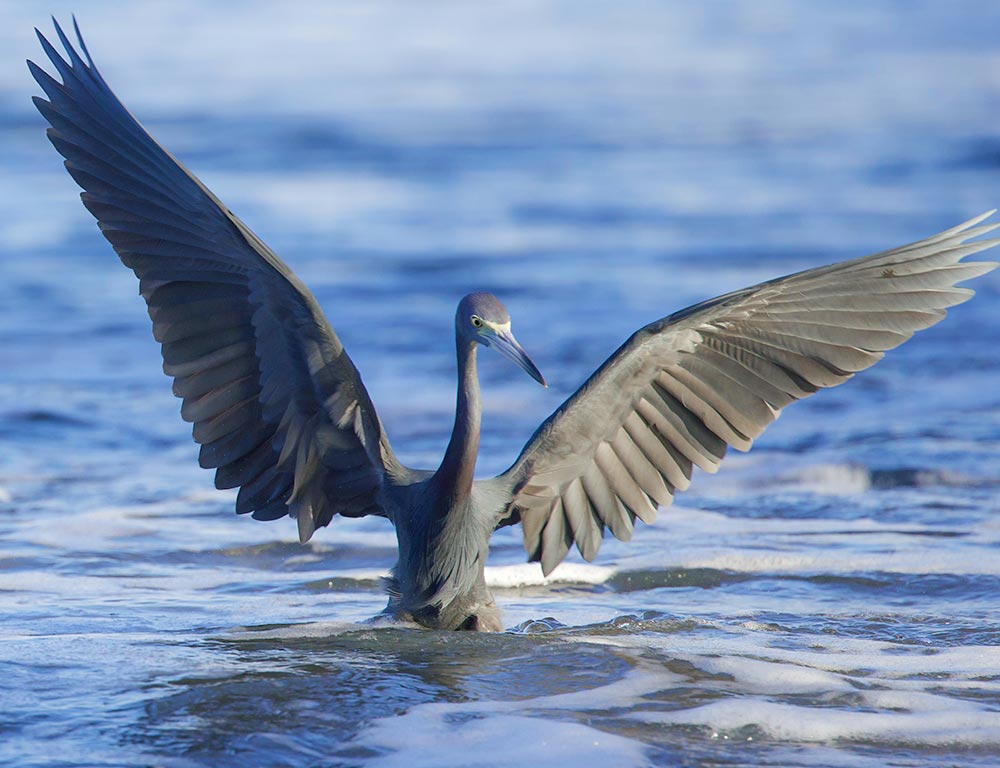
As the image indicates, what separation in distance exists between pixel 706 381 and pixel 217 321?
1732 mm

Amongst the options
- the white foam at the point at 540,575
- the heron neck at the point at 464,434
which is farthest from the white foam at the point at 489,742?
the white foam at the point at 540,575

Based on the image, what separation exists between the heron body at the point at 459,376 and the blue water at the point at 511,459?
1.28 ft

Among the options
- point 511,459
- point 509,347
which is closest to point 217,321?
point 509,347

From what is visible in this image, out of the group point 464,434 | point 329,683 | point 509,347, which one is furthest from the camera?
point 464,434

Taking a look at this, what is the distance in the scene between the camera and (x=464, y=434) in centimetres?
484

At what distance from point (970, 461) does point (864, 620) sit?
2.37 metres

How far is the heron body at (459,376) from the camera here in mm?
4848

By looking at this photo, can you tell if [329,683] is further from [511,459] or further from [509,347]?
[511,459]

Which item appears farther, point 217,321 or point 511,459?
point 511,459

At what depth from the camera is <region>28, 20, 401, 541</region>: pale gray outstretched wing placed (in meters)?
4.79

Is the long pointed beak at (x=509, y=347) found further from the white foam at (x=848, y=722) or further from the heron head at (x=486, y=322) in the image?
the white foam at (x=848, y=722)

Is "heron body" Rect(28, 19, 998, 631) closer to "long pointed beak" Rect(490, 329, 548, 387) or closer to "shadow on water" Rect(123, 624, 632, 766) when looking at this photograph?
"long pointed beak" Rect(490, 329, 548, 387)

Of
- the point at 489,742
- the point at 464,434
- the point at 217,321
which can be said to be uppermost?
the point at 217,321

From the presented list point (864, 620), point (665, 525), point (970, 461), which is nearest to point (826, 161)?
point (970, 461)
